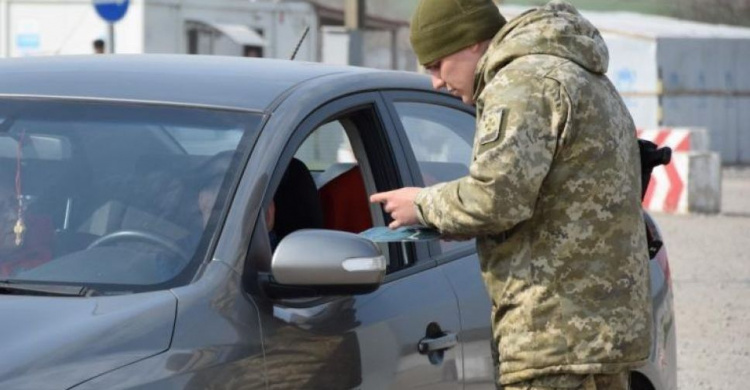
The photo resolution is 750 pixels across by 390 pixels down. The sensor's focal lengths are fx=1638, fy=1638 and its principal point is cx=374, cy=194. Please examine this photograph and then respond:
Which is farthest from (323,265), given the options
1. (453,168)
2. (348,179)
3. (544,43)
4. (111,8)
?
(111,8)

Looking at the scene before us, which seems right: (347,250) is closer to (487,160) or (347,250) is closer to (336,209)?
(487,160)

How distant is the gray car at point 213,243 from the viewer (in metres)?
3.55

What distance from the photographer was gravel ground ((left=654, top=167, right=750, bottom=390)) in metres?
9.13

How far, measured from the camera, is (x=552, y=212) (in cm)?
383

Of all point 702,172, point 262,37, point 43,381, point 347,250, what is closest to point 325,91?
point 347,250

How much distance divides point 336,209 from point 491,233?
139cm

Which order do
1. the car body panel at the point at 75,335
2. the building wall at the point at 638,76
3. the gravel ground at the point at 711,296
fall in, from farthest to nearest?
the building wall at the point at 638,76
the gravel ground at the point at 711,296
the car body panel at the point at 75,335

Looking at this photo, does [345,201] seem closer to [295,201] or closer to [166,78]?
[295,201]

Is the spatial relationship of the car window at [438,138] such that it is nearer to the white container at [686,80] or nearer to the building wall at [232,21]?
the building wall at [232,21]

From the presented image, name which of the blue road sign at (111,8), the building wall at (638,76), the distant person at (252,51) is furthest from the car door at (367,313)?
the building wall at (638,76)

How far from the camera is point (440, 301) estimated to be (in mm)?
4598

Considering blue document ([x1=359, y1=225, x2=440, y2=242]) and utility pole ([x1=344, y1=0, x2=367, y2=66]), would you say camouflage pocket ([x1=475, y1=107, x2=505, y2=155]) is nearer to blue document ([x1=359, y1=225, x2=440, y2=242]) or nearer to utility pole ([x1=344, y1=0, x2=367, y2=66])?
blue document ([x1=359, y1=225, x2=440, y2=242])

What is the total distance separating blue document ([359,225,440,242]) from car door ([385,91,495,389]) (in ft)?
1.99

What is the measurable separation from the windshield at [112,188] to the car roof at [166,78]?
52mm
